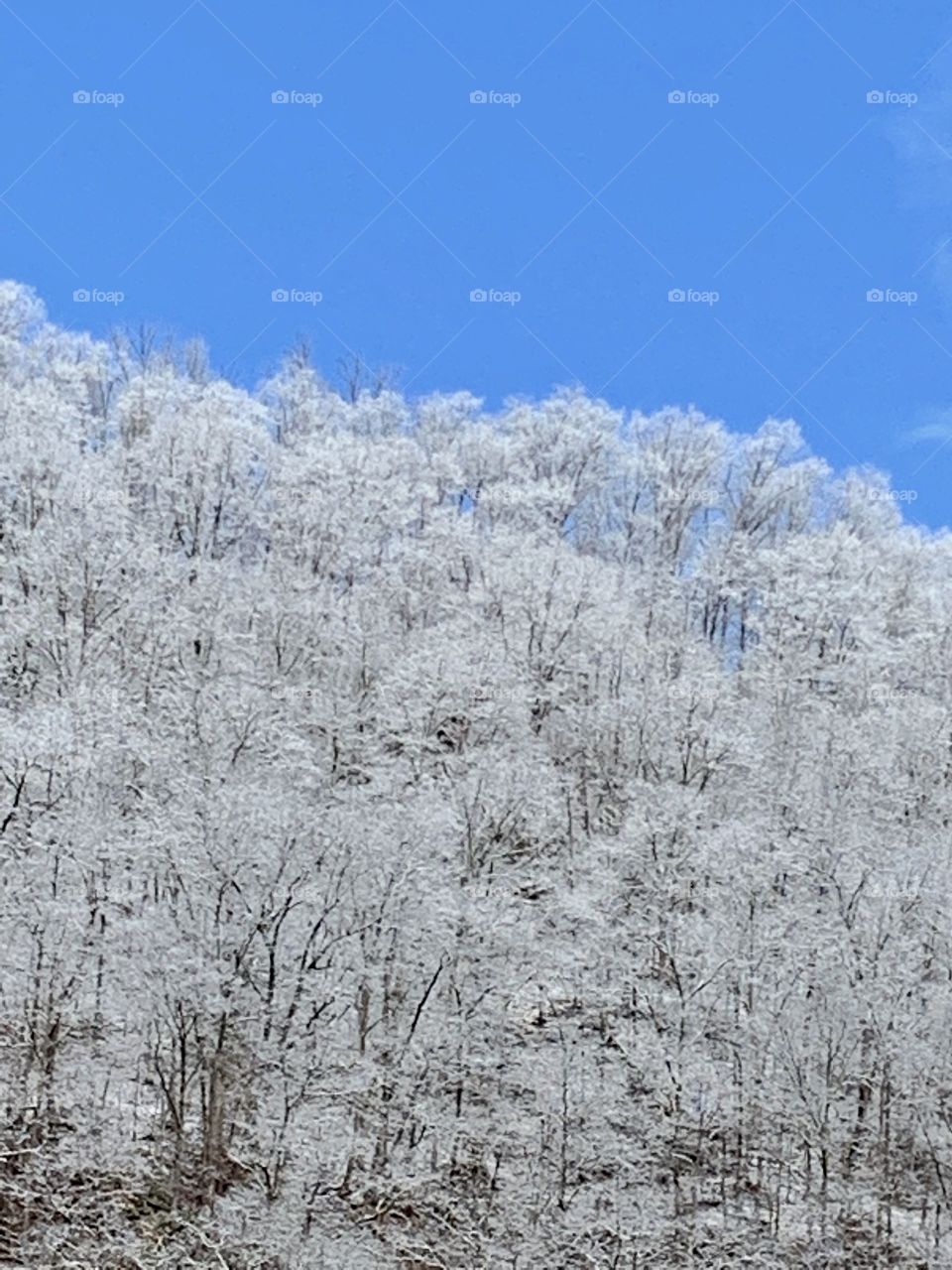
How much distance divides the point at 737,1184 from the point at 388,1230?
749 cm

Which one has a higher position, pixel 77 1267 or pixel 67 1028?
pixel 67 1028

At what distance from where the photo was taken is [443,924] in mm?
23766

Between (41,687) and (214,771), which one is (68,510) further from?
(214,771)

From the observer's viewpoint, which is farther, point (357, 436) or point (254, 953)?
point (357, 436)

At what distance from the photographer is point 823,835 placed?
28734mm

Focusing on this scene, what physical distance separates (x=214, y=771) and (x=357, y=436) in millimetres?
32708

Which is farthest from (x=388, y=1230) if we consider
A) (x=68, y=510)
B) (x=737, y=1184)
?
(x=68, y=510)

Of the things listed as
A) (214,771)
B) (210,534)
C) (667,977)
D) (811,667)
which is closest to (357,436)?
(210,534)

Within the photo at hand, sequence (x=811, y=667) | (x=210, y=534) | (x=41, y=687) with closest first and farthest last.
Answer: (x=41, y=687) < (x=811, y=667) < (x=210, y=534)

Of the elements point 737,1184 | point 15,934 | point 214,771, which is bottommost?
point 737,1184

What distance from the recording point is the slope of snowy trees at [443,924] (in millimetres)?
20375

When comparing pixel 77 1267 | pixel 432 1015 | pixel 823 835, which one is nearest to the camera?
pixel 77 1267

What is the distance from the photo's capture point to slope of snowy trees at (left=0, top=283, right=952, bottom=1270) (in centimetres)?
2038

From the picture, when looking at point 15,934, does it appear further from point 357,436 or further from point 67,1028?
point 357,436
